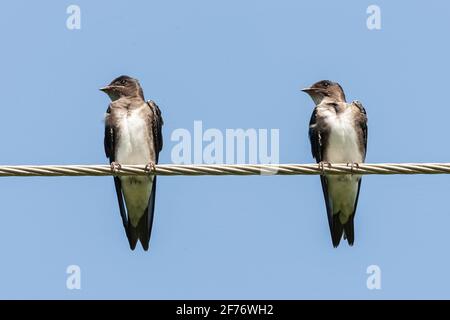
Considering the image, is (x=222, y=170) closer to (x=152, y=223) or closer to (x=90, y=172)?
(x=90, y=172)

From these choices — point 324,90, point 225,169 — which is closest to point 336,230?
point 324,90

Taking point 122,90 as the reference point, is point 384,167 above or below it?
below

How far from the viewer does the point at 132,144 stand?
10531 millimetres

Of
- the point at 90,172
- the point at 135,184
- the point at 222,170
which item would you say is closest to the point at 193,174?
the point at 222,170

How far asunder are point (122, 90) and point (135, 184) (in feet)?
3.95

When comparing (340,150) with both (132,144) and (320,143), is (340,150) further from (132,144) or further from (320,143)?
(132,144)

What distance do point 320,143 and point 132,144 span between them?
5.65 feet

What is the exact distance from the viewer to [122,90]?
11328 millimetres

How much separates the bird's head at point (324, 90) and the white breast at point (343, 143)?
0.72 m

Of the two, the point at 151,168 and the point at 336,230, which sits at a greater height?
the point at 151,168

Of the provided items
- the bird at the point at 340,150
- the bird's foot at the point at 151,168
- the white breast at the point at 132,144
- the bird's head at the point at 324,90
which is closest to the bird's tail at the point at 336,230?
the bird at the point at 340,150

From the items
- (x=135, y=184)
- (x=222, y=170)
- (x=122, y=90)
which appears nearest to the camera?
(x=222, y=170)

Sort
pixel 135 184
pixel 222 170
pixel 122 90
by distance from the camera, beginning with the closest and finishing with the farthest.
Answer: pixel 222 170, pixel 135 184, pixel 122 90

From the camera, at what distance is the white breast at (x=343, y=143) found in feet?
34.9
